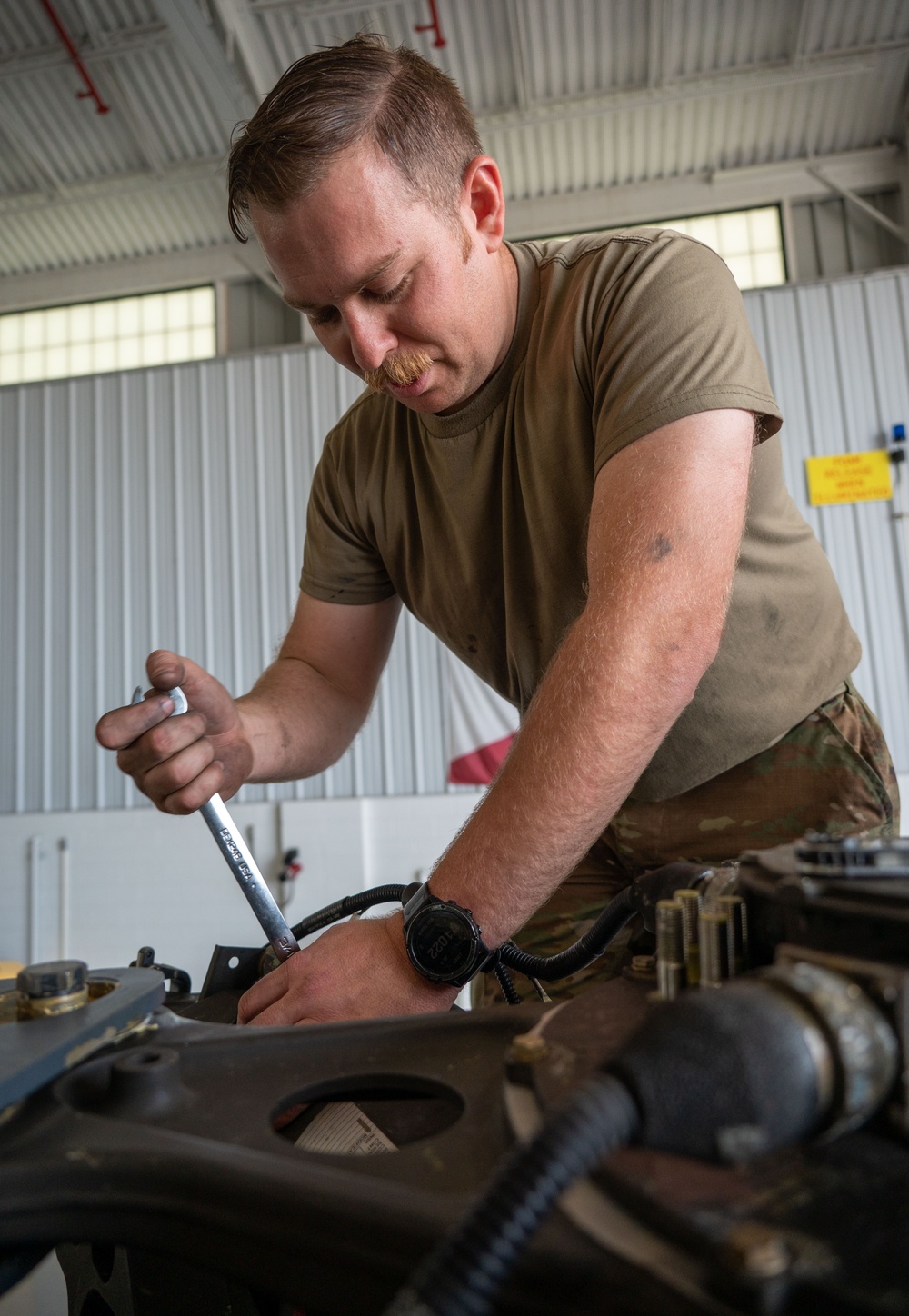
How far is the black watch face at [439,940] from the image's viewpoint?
746 millimetres

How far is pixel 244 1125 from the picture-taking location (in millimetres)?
483

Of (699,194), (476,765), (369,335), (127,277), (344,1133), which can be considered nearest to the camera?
(344,1133)

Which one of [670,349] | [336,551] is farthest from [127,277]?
[670,349]

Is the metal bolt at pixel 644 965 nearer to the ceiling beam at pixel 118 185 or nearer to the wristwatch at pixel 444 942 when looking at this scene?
the wristwatch at pixel 444 942

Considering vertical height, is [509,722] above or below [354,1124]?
above

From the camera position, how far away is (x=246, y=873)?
1034mm

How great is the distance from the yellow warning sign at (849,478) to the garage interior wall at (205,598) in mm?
49

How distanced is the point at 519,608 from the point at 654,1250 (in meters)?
1.03

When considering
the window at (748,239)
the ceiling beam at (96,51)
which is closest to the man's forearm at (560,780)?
the ceiling beam at (96,51)

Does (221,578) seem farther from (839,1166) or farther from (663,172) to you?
(839,1166)

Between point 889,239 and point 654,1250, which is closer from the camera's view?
point 654,1250

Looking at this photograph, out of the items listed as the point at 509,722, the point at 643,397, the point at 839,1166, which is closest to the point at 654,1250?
the point at 839,1166

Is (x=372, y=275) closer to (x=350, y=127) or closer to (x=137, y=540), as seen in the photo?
(x=350, y=127)

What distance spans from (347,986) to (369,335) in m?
0.77
